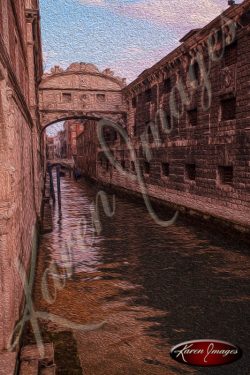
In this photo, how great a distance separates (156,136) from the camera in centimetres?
2162

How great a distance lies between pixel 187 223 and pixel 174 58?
852 centimetres

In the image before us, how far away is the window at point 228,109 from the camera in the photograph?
13.8m

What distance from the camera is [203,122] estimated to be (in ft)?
51.8

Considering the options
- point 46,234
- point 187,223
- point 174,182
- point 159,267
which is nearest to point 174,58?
point 174,182

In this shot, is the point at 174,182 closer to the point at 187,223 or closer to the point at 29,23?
the point at 187,223

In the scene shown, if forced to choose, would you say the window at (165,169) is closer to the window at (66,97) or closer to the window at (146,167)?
the window at (146,167)

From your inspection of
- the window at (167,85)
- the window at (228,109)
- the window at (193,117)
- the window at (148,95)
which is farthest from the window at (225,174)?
the window at (148,95)

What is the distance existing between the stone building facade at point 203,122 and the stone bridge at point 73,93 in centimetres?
363

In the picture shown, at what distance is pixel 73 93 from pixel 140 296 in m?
20.4

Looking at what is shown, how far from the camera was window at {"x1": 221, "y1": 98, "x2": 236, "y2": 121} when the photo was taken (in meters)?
13.8

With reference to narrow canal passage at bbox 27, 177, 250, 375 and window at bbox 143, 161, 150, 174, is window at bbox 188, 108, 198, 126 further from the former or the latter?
window at bbox 143, 161, 150, 174

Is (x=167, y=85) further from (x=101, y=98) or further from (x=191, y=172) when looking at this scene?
(x=101, y=98)

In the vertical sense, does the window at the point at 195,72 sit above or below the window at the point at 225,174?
above

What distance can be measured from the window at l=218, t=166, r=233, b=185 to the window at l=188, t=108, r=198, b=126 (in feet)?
10.7
